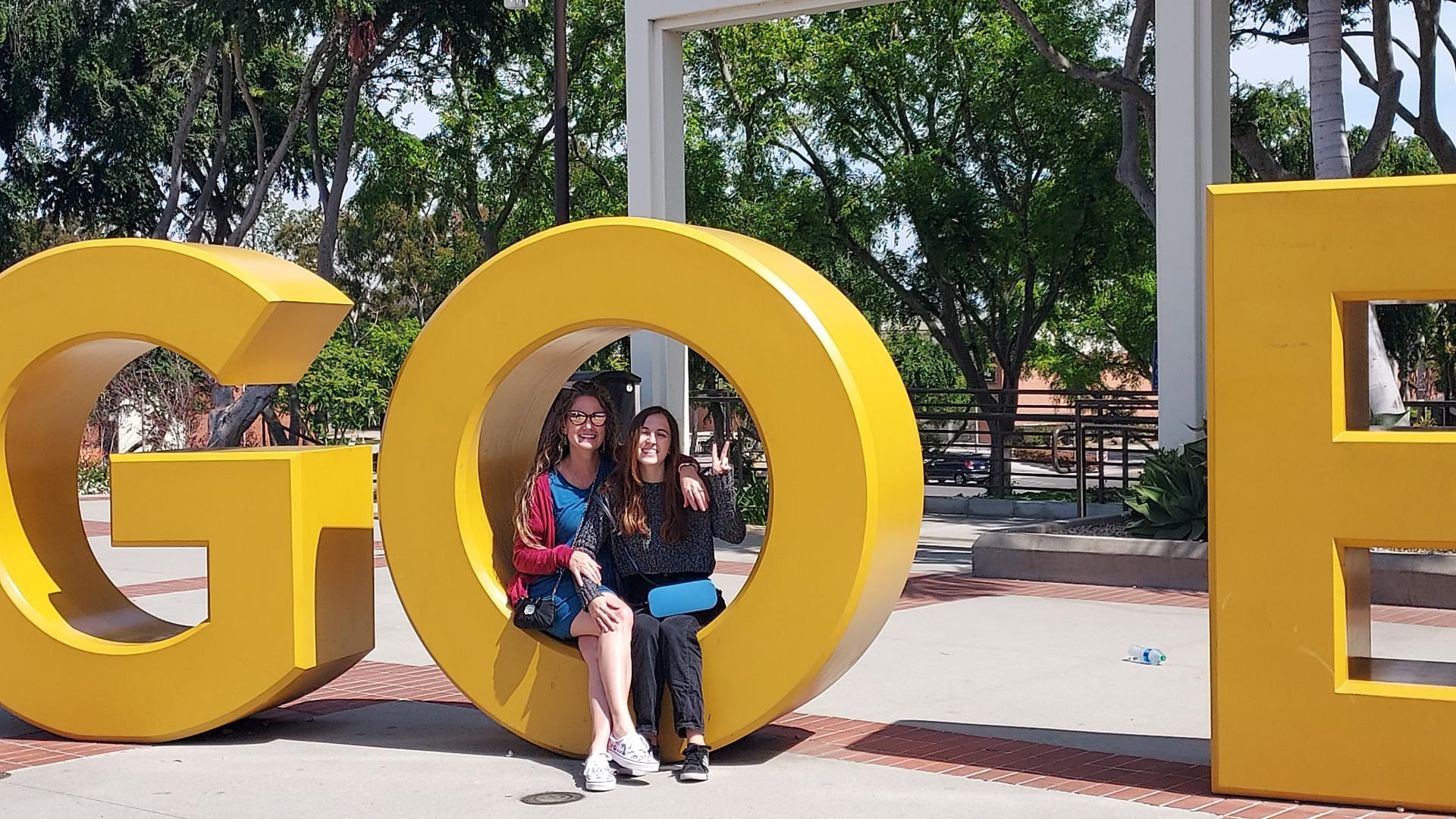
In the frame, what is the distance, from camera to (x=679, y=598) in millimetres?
6051

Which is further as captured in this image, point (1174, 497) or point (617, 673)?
point (1174, 497)

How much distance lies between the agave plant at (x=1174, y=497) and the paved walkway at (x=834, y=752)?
231 centimetres

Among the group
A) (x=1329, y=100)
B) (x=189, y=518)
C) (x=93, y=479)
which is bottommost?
(x=93, y=479)

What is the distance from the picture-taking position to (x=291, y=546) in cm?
648

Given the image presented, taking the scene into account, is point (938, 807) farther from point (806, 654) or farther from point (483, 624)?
point (483, 624)

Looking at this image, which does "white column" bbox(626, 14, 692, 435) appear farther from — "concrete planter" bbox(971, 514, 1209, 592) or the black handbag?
the black handbag

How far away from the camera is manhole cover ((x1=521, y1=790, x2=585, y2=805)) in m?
5.54

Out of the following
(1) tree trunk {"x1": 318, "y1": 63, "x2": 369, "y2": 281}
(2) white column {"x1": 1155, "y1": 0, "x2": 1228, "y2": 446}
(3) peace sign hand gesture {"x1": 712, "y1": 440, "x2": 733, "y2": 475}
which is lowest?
(3) peace sign hand gesture {"x1": 712, "y1": 440, "x2": 733, "y2": 475}

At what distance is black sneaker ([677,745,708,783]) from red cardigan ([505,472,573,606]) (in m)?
0.81

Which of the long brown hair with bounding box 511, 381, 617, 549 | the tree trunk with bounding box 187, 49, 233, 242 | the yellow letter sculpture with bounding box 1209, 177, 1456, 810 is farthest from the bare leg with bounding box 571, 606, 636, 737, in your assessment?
the tree trunk with bounding box 187, 49, 233, 242

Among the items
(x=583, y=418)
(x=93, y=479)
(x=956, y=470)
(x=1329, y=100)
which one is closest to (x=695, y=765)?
(x=583, y=418)

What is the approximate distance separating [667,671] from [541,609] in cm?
59

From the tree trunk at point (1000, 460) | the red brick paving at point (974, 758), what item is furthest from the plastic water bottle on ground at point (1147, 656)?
the tree trunk at point (1000, 460)

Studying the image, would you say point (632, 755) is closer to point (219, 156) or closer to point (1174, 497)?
point (1174, 497)
